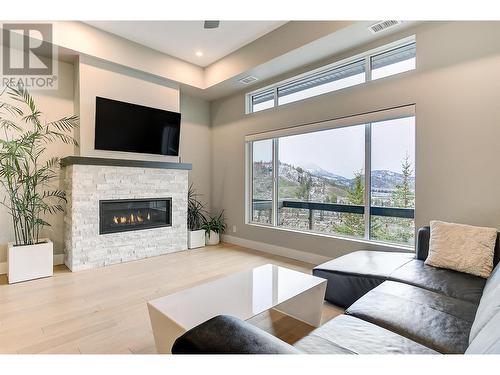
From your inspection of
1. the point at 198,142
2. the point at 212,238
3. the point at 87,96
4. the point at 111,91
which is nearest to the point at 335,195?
the point at 212,238

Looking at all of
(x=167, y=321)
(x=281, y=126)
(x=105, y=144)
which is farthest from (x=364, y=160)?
(x=105, y=144)

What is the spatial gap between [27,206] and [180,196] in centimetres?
211

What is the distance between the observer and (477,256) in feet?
7.32

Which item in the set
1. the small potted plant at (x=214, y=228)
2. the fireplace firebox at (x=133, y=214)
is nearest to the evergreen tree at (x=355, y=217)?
the small potted plant at (x=214, y=228)

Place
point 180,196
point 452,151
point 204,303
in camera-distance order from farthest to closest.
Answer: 1. point 180,196
2. point 452,151
3. point 204,303

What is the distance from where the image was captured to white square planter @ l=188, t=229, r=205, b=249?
15.8 ft

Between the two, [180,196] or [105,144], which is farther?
[180,196]

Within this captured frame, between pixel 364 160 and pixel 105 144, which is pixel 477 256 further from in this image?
pixel 105 144

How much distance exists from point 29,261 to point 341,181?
419 cm

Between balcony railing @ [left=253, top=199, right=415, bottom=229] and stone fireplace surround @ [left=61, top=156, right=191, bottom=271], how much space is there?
1.53 m

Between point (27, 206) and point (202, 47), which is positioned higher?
point (202, 47)

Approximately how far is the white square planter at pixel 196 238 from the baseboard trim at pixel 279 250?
55 centimetres

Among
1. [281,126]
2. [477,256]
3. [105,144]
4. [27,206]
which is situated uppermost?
[281,126]

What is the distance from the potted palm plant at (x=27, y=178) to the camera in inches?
125
